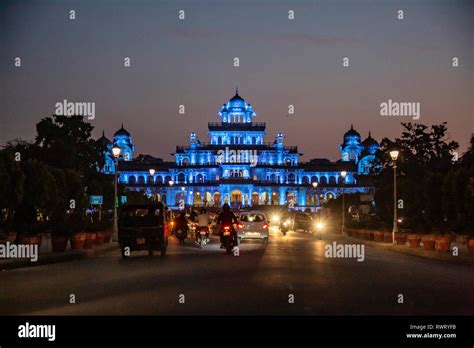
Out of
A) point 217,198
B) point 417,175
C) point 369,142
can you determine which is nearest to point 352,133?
point 369,142

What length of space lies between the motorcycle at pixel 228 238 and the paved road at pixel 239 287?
12.2ft

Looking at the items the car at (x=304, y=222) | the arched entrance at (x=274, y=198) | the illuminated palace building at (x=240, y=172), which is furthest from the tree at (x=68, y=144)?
the arched entrance at (x=274, y=198)

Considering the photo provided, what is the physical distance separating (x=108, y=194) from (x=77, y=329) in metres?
55.4

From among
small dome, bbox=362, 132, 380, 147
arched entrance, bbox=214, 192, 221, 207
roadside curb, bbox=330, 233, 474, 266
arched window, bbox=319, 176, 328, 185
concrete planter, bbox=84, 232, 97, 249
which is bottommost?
roadside curb, bbox=330, 233, 474, 266

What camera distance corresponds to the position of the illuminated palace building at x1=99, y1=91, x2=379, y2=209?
154 m

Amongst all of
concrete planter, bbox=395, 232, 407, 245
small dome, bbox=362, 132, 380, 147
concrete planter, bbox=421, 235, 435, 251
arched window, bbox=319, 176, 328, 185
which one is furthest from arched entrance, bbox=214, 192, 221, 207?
concrete planter, bbox=421, 235, 435, 251

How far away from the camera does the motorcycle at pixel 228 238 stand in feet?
99.7

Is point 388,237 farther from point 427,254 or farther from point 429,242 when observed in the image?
point 427,254

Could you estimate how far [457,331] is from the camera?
11.3 meters

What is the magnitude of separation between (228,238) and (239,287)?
13.4 m

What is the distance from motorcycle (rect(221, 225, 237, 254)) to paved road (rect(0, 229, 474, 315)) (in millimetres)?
3718

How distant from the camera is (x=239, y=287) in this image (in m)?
17.0

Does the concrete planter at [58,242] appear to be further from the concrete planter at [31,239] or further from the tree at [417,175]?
the tree at [417,175]

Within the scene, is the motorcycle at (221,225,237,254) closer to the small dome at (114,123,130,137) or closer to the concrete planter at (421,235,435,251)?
the concrete planter at (421,235,435,251)
